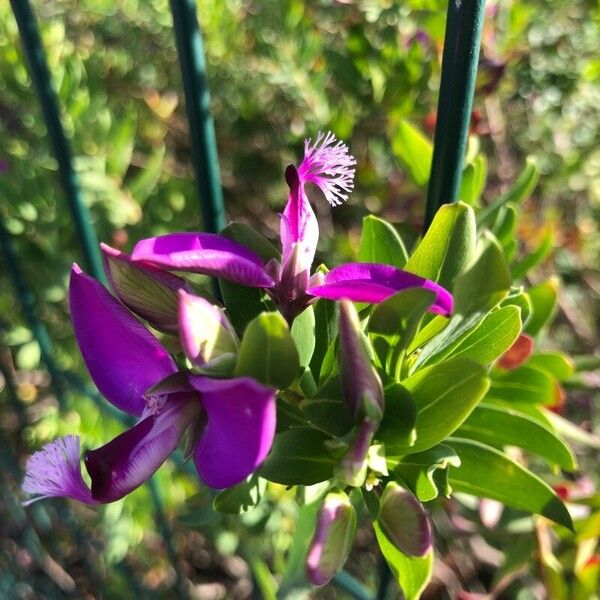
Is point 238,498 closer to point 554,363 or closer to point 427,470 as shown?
point 427,470

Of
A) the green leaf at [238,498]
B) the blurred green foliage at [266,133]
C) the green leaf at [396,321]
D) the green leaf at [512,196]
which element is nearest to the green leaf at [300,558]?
the green leaf at [238,498]

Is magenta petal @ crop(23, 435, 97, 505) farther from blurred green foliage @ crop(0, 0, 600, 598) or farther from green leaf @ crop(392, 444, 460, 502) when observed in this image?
blurred green foliage @ crop(0, 0, 600, 598)

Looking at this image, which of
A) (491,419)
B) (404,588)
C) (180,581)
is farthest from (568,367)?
(180,581)

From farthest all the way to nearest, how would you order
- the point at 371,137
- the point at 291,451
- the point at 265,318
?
the point at 371,137, the point at 291,451, the point at 265,318

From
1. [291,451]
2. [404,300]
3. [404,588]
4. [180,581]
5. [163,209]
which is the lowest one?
[180,581]

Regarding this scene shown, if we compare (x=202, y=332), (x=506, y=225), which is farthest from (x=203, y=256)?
(x=506, y=225)

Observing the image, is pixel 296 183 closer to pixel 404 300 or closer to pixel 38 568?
pixel 404 300

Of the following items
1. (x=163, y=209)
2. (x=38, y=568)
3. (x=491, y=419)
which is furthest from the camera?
(x=38, y=568)
